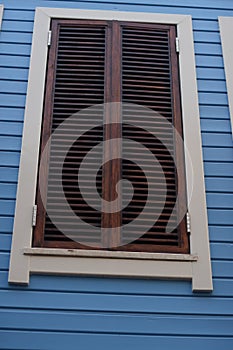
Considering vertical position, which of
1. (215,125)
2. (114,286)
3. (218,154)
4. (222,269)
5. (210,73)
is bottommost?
(114,286)

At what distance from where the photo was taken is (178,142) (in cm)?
432

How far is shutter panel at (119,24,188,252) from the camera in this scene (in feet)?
13.1

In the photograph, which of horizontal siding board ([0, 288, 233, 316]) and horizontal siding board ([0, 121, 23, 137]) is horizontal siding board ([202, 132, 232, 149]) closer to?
horizontal siding board ([0, 288, 233, 316])

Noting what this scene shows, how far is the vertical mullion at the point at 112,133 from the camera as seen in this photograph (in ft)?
12.9

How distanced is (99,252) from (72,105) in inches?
46.3

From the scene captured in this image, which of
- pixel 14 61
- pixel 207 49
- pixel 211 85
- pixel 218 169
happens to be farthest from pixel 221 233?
pixel 14 61

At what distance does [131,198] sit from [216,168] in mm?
640

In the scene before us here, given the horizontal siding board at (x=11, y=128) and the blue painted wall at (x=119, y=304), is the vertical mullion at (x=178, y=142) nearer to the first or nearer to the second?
the blue painted wall at (x=119, y=304)

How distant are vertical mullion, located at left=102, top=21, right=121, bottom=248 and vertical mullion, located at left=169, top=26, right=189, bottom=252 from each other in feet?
1.31

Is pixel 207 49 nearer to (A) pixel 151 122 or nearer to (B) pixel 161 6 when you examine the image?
(B) pixel 161 6

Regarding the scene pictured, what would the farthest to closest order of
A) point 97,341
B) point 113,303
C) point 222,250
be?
point 222,250 → point 113,303 → point 97,341

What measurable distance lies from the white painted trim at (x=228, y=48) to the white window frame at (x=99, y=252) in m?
0.26

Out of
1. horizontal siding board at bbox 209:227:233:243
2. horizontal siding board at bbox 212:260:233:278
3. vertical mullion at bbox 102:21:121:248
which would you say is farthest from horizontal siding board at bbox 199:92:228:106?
horizontal siding board at bbox 212:260:233:278

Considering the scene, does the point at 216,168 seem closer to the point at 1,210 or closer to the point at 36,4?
the point at 1,210
